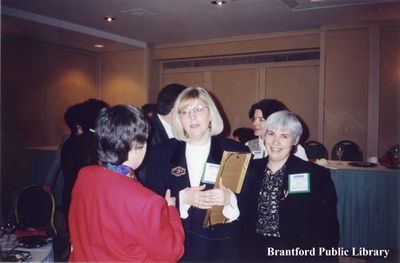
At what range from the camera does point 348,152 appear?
4.75 meters

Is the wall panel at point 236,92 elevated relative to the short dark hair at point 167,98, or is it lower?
elevated

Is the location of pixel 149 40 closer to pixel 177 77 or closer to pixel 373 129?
pixel 177 77

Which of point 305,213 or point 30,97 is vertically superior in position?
point 30,97

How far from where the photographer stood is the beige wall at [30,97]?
19.5 ft

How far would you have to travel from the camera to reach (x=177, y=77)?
7285mm

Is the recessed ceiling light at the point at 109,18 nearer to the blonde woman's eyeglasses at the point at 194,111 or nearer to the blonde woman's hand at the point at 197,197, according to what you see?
the blonde woman's eyeglasses at the point at 194,111

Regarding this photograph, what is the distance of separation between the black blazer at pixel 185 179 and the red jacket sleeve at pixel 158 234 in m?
0.45

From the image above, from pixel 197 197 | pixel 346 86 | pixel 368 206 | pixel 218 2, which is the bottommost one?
pixel 368 206

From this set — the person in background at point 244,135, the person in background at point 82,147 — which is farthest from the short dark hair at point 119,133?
the person in background at point 244,135

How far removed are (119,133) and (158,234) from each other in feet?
1.26

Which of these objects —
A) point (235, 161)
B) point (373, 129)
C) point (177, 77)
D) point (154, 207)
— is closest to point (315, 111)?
point (373, 129)

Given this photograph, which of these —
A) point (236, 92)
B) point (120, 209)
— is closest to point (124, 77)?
point (236, 92)

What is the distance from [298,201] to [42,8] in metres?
4.70

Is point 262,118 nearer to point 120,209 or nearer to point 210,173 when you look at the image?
point 210,173
